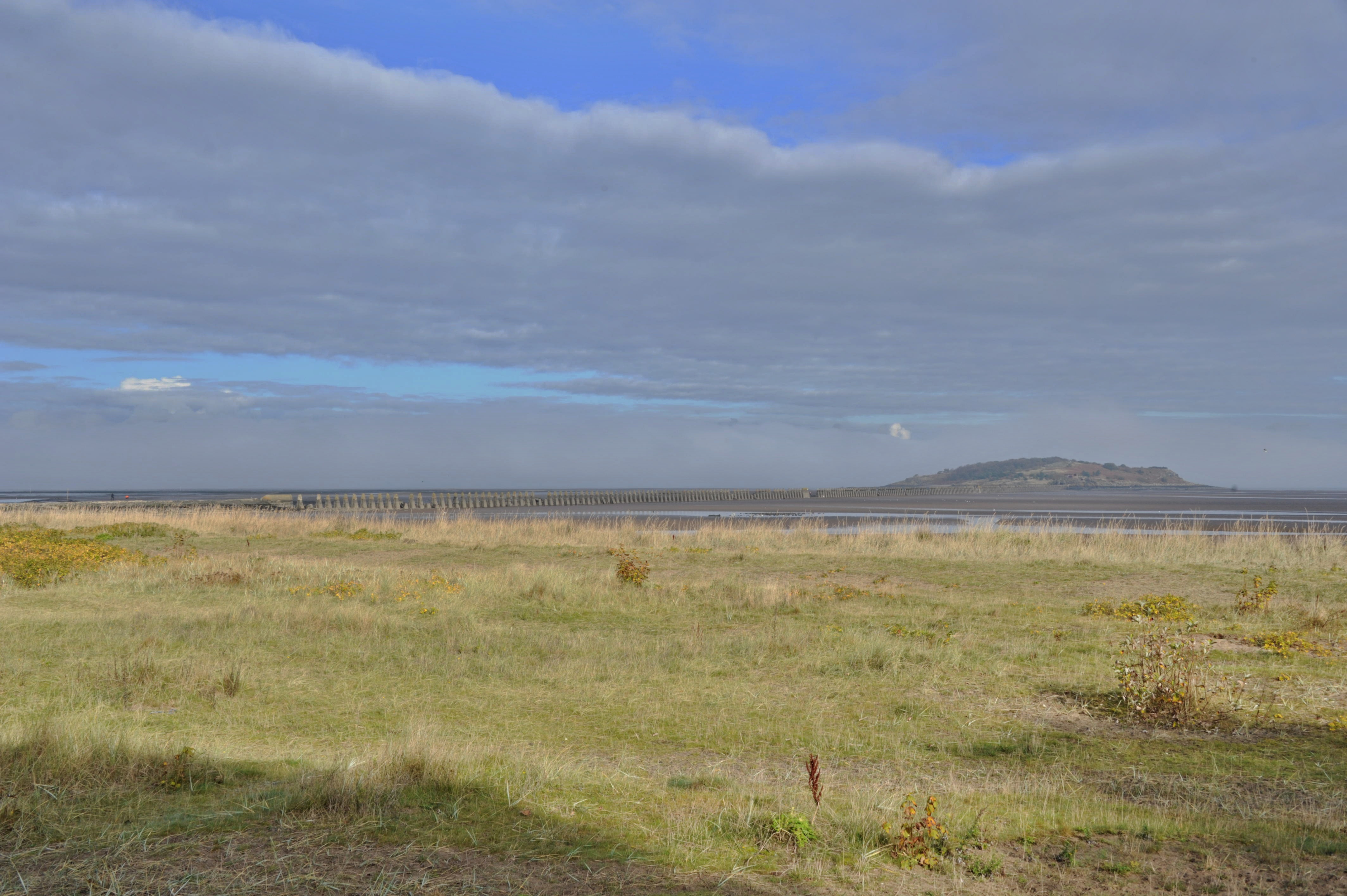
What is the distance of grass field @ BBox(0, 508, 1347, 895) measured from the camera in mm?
5602

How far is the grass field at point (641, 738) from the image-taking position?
5.60m

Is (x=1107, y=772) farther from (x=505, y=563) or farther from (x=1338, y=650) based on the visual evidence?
(x=505, y=563)

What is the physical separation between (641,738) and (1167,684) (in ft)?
19.4

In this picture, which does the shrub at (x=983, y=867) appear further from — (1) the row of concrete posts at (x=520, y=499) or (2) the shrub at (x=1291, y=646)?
(1) the row of concrete posts at (x=520, y=499)

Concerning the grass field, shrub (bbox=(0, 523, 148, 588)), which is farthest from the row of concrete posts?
the grass field

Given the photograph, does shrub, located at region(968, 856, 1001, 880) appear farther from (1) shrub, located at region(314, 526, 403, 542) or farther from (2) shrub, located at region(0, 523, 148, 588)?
(1) shrub, located at region(314, 526, 403, 542)

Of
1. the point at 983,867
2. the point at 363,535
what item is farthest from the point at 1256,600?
the point at 363,535

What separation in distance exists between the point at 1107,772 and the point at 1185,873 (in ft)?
9.27

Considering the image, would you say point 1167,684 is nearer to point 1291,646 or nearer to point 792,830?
point 1291,646

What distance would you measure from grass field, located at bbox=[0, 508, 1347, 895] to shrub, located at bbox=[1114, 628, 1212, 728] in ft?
0.66

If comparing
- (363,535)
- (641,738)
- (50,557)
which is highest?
(50,557)

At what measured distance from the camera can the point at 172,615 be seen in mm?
15898

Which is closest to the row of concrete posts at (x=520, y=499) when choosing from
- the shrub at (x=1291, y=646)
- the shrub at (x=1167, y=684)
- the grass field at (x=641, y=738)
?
the grass field at (x=641, y=738)

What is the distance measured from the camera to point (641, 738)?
9.53m
